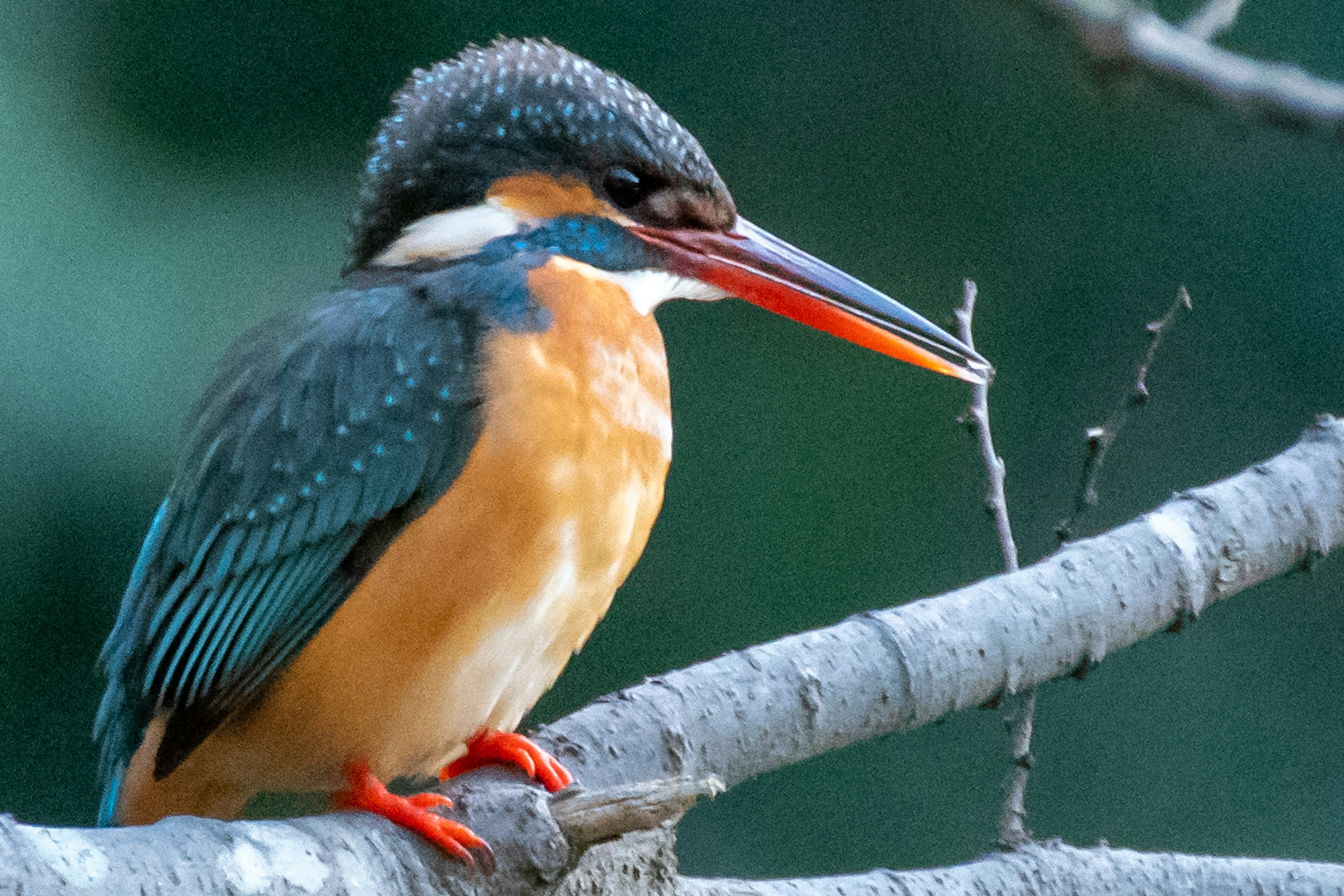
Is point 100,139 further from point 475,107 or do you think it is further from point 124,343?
point 475,107

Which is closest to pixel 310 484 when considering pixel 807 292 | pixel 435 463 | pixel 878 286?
pixel 435 463

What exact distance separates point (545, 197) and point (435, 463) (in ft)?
0.58

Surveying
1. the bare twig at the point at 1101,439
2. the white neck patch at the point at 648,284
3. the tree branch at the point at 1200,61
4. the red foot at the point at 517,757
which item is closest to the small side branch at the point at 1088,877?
the red foot at the point at 517,757

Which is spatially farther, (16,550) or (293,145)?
(293,145)

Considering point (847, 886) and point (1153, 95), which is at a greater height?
point (1153, 95)

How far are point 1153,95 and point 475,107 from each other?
2.93 feet

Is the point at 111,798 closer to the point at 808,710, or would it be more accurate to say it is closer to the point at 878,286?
the point at 808,710

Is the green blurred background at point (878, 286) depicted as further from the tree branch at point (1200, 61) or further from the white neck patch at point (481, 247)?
the white neck patch at point (481, 247)

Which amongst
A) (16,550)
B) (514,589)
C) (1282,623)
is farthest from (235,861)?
(1282,623)

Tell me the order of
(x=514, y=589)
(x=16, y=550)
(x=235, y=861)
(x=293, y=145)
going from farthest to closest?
(x=293, y=145) < (x=16, y=550) < (x=514, y=589) < (x=235, y=861)

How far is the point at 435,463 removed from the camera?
740 millimetres

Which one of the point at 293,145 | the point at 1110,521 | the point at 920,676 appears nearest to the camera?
the point at 920,676

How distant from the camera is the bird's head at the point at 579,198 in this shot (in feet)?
2.58

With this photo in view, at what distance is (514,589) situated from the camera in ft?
2.42
